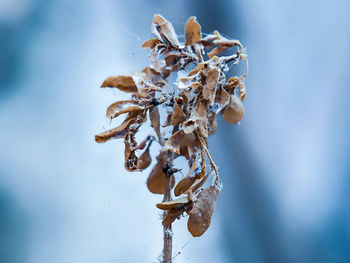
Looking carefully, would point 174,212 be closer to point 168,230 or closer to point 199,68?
point 168,230

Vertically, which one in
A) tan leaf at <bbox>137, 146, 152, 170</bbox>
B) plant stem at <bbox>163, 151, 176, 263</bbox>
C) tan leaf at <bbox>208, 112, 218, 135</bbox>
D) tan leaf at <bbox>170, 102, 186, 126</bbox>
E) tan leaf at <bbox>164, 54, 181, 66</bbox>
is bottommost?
plant stem at <bbox>163, 151, 176, 263</bbox>

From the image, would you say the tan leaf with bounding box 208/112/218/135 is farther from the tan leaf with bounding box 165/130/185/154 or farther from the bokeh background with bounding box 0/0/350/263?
the bokeh background with bounding box 0/0/350/263

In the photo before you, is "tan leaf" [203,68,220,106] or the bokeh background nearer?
"tan leaf" [203,68,220,106]

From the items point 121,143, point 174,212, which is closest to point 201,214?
point 174,212

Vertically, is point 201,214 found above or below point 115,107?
below

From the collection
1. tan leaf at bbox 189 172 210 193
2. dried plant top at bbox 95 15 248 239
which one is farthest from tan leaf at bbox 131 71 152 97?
tan leaf at bbox 189 172 210 193
